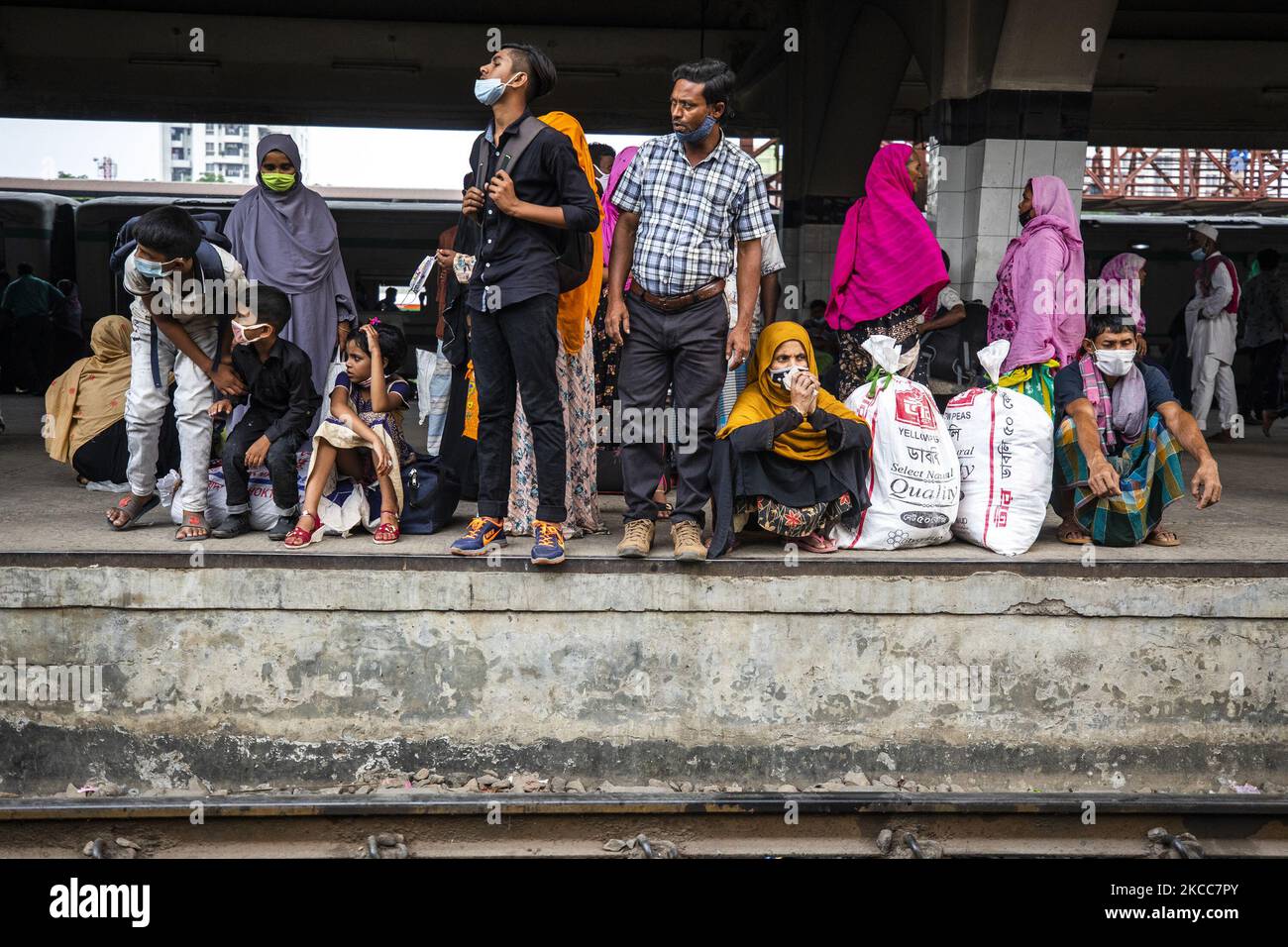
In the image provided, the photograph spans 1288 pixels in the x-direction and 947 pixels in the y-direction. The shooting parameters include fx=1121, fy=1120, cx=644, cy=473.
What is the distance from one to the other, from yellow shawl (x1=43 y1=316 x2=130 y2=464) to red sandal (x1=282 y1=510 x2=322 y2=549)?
2.22 metres

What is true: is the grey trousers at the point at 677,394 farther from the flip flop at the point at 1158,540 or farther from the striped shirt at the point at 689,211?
the flip flop at the point at 1158,540

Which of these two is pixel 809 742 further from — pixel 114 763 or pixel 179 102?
pixel 179 102

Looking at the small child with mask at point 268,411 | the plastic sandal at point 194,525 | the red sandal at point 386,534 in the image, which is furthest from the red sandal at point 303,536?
the plastic sandal at point 194,525

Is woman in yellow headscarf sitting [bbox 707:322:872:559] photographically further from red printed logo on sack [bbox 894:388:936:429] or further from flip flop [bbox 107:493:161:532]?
flip flop [bbox 107:493:161:532]

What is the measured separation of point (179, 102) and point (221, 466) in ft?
42.0

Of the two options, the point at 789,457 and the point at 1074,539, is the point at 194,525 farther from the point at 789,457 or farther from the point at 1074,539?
the point at 1074,539

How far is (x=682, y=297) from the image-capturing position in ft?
15.2

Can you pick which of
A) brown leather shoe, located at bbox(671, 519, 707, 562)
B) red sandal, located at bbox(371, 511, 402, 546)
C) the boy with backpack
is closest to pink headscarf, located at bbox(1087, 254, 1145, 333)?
brown leather shoe, located at bbox(671, 519, 707, 562)

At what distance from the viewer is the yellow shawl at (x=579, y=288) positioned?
4812mm

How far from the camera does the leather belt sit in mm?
4652

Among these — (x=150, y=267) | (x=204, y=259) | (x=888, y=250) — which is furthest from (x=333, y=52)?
(x=888, y=250)

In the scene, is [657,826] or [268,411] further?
[268,411]

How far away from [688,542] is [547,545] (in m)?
0.56

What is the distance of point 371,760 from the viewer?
4543mm
